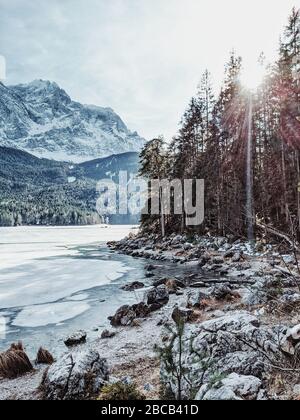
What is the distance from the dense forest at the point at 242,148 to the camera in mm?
23938

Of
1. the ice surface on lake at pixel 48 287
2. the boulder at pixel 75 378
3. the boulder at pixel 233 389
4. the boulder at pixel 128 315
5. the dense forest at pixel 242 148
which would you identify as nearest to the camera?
the boulder at pixel 233 389

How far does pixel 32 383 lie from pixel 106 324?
3.76m

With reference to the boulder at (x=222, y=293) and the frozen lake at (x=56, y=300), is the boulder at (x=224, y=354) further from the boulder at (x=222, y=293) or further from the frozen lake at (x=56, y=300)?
the boulder at (x=222, y=293)

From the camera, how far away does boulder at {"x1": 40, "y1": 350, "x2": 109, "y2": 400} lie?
4.66 metres

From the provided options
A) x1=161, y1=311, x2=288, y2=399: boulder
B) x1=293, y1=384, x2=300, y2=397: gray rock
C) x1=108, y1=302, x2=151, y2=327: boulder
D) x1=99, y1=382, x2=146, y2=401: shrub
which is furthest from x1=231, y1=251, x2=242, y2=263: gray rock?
x1=99, y1=382, x2=146, y2=401: shrub

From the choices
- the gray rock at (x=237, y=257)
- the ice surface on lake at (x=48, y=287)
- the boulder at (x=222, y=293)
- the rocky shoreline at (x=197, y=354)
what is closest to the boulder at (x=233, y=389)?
the rocky shoreline at (x=197, y=354)

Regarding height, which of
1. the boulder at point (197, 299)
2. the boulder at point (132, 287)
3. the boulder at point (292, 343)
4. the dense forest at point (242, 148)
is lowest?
the boulder at point (132, 287)

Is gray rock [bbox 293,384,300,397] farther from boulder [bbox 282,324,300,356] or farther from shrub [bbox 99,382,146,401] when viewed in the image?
shrub [bbox 99,382,146,401]

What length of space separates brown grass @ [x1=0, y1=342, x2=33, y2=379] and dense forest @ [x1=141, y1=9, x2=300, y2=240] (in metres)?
16.3

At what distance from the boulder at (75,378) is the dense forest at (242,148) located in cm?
1654

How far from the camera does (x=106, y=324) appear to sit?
920 centimetres

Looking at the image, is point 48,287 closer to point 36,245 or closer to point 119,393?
point 119,393
